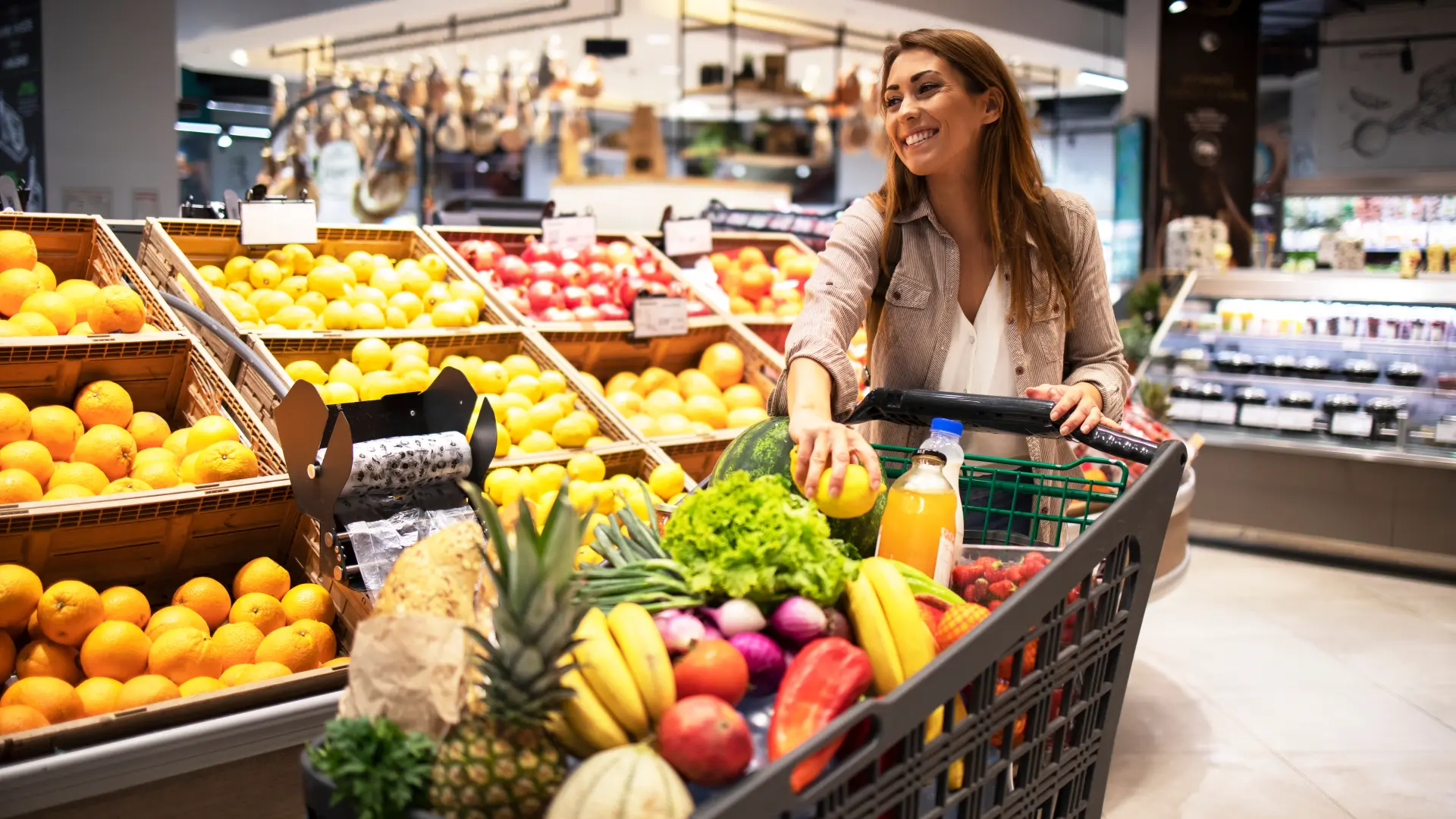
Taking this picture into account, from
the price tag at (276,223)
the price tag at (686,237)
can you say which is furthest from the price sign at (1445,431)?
the price tag at (276,223)

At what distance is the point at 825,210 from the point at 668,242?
1814 millimetres

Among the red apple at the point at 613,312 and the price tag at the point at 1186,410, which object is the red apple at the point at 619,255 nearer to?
the red apple at the point at 613,312

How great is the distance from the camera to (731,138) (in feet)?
38.4

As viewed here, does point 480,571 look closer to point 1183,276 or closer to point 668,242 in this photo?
point 668,242

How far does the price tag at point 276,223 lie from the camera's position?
3.36 meters

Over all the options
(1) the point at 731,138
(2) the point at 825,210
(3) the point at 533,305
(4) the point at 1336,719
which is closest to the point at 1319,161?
(1) the point at 731,138

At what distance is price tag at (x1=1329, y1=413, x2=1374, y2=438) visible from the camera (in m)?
5.70

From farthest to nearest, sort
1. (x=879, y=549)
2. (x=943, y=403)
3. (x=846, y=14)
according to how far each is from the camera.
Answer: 1. (x=846, y=14)
2. (x=943, y=403)
3. (x=879, y=549)

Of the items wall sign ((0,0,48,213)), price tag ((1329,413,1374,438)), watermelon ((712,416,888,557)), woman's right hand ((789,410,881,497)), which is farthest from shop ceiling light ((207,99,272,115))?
woman's right hand ((789,410,881,497))

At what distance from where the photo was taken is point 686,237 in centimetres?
480

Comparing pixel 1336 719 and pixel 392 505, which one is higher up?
pixel 392 505

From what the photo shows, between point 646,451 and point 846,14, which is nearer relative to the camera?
point 646,451

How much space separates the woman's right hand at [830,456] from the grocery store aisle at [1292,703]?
2150 mm

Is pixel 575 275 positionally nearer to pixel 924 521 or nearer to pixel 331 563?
pixel 331 563
